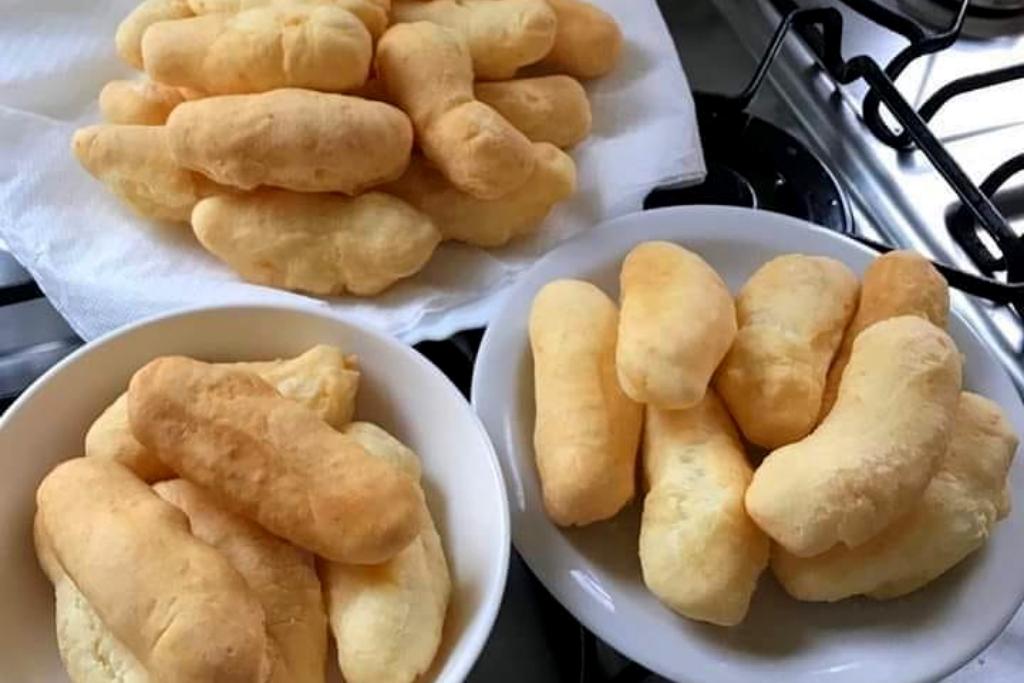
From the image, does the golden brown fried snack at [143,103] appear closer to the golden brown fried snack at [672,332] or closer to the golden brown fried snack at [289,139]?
the golden brown fried snack at [289,139]

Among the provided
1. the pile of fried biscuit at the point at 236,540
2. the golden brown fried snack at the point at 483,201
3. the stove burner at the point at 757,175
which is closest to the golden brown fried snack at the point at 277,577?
the pile of fried biscuit at the point at 236,540

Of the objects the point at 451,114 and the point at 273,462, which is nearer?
the point at 273,462

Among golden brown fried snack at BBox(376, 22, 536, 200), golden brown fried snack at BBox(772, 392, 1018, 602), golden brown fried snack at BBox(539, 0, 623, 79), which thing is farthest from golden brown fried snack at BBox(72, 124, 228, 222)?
golden brown fried snack at BBox(772, 392, 1018, 602)

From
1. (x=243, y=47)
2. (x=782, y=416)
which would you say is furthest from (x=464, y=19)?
(x=782, y=416)

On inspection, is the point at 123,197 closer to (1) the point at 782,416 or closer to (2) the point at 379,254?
(2) the point at 379,254

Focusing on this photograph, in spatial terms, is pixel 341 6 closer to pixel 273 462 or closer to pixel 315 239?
pixel 315 239

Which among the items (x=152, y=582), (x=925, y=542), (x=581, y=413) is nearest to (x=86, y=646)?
(x=152, y=582)

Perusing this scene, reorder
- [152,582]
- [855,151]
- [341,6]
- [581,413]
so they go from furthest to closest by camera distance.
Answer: [855,151] < [341,6] < [581,413] < [152,582]
